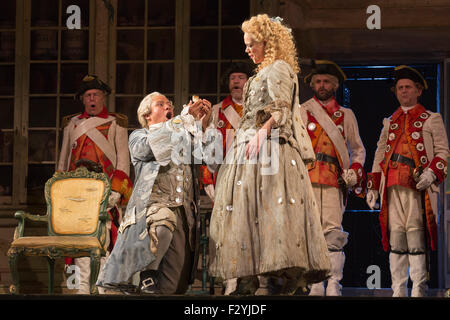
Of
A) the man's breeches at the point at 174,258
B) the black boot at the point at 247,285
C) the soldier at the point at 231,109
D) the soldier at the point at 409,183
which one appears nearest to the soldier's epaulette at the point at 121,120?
the soldier at the point at 231,109

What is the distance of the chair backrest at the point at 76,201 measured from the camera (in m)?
6.77

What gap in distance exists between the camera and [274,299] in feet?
13.2

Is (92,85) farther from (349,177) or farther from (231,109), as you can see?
(349,177)

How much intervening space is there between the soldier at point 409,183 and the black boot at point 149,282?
2.02 metres

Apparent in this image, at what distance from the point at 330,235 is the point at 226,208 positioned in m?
1.72

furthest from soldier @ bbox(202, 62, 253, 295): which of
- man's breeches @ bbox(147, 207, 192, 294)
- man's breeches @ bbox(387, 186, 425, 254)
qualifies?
man's breeches @ bbox(147, 207, 192, 294)

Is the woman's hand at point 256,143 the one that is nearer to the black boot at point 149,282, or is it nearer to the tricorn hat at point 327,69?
the black boot at point 149,282

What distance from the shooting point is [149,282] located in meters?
5.11

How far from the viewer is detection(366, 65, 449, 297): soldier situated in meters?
6.46

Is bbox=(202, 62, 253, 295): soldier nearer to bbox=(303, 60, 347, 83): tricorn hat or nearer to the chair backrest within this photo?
bbox=(303, 60, 347, 83): tricorn hat

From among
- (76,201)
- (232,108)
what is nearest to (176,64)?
(232,108)
